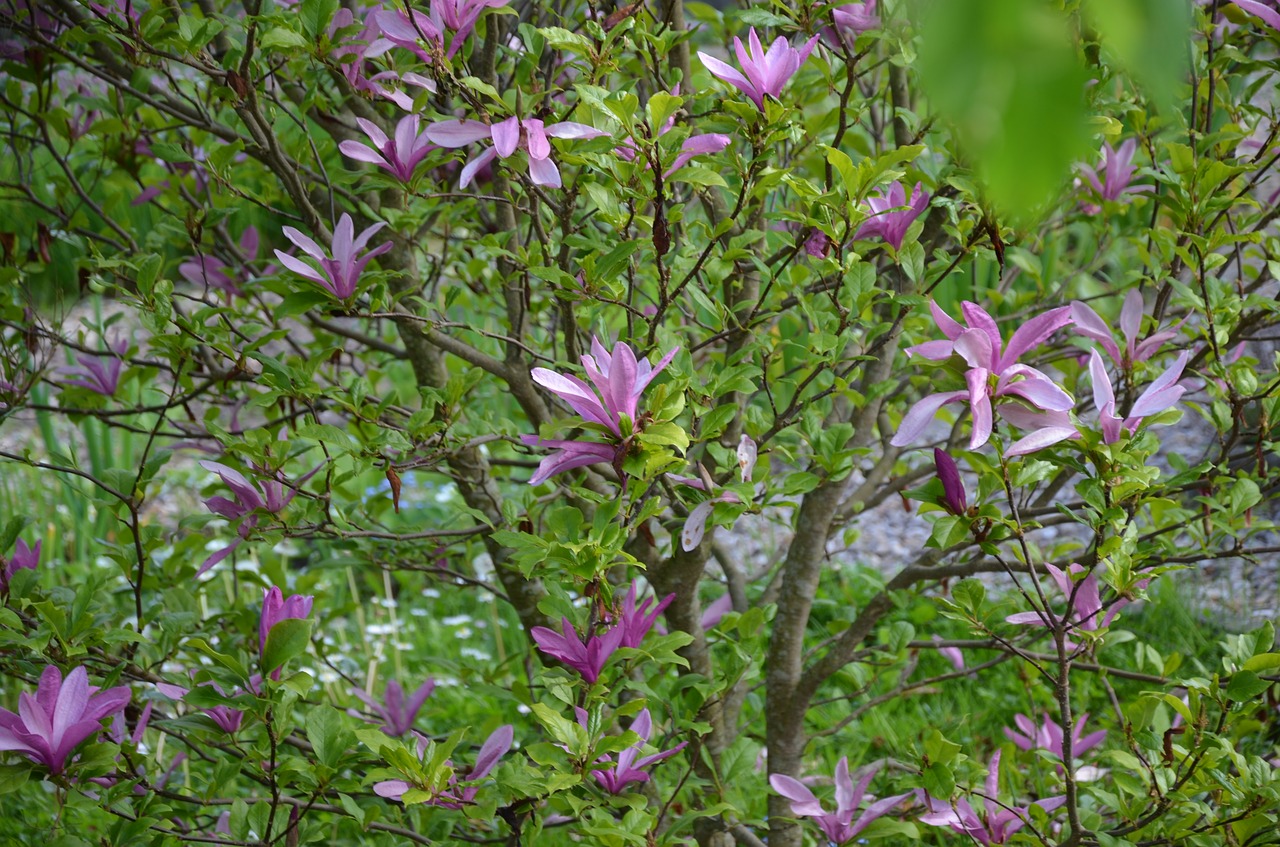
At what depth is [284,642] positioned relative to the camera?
0.99m

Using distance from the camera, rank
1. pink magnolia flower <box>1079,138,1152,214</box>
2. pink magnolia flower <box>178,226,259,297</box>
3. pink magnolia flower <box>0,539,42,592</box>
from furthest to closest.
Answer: pink magnolia flower <box>178,226,259,297</box>, pink magnolia flower <box>1079,138,1152,214</box>, pink magnolia flower <box>0,539,42,592</box>

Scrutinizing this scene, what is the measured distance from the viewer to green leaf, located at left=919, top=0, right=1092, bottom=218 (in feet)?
0.86

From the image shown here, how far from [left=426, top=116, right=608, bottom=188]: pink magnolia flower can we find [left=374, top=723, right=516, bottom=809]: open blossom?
580 mm

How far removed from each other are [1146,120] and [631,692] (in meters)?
1.04

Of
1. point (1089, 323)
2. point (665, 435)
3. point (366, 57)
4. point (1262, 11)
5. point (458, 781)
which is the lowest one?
point (458, 781)

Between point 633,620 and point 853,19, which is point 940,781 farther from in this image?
point 853,19

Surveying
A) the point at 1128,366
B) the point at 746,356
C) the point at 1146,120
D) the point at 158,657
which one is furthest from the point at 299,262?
the point at 1146,120

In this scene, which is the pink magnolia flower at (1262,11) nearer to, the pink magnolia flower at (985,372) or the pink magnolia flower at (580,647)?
the pink magnolia flower at (985,372)

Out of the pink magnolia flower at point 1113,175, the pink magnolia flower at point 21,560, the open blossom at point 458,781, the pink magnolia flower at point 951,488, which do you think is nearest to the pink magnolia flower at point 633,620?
the open blossom at point 458,781

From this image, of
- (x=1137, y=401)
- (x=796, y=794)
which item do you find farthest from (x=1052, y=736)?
(x=1137, y=401)

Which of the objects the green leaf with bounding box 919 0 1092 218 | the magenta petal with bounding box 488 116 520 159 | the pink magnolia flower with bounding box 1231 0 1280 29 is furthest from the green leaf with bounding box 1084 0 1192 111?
the pink magnolia flower with bounding box 1231 0 1280 29

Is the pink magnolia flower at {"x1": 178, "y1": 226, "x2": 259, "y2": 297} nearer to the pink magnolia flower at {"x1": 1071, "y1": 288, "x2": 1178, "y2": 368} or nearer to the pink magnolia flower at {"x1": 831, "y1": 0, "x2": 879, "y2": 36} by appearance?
the pink magnolia flower at {"x1": 831, "y1": 0, "x2": 879, "y2": 36}

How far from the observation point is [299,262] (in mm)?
1042

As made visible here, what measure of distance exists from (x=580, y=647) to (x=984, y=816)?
22.9 inches
